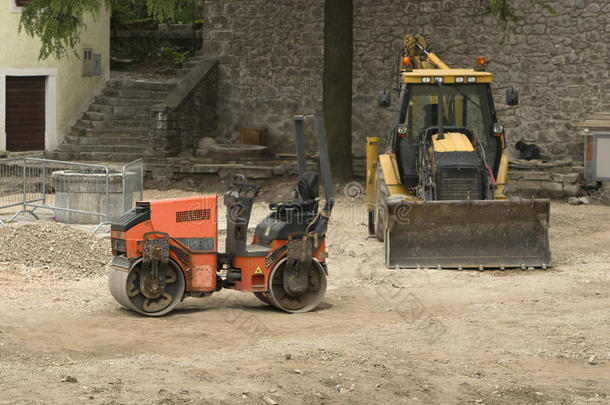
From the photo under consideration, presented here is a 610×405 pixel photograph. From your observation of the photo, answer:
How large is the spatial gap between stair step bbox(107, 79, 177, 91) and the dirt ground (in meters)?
12.0

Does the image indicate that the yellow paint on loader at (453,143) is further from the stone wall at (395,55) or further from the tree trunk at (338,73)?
the stone wall at (395,55)

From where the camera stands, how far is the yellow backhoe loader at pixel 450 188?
14586mm

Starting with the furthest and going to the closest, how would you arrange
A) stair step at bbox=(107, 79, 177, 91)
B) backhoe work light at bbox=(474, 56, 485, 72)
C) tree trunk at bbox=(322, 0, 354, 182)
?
stair step at bbox=(107, 79, 177, 91) < tree trunk at bbox=(322, 0, 354, 182) < backhoe work light at bbox=(474, 56, 485, 72)

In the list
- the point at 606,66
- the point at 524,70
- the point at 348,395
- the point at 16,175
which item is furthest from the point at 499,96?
the point at 348,395

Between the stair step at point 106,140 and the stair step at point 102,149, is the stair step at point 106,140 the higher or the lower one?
the higher one

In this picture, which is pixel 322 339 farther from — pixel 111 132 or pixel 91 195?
pixel 111 132

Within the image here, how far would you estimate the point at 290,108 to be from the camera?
2636 centimetres

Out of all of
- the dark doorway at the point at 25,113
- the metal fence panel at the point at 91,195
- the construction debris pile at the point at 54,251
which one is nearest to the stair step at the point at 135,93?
the dark doorway at the point at 25,113

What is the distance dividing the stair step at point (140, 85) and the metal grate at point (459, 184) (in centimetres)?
1281

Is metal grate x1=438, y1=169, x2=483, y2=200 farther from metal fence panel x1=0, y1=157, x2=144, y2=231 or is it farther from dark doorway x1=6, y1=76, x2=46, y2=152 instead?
dark doorway x1=6, y1=76, x2=46, y2=152

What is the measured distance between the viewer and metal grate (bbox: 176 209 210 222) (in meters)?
11.4

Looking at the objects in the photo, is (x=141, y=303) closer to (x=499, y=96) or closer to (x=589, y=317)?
(x=589, y=317)

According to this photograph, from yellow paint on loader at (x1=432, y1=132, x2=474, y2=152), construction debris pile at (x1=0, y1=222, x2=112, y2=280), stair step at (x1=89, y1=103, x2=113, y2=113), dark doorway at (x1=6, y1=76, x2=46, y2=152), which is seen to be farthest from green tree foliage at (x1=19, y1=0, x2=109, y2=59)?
yellow paint on loader at (x1=432, y1=132, x2=474, y2=152)

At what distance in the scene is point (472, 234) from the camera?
48.1 feet
